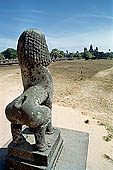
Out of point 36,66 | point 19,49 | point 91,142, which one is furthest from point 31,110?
point 91,142

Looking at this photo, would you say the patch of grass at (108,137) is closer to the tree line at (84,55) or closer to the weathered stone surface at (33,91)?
the weathered stone surface at (33,91)

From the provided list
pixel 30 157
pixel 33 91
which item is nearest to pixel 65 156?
pixel 30 157

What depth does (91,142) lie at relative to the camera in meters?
4.51

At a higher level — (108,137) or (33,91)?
(33,91)

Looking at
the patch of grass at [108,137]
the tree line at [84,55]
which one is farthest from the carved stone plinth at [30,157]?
the tree line at [84,55]

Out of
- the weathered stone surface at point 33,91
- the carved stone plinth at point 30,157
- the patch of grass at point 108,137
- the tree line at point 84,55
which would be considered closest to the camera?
the weathered stone surface at point 33,91

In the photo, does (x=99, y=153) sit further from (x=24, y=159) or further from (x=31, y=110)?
(x=31, y=110)

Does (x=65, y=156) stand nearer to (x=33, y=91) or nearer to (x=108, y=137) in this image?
(x=33, y=91)

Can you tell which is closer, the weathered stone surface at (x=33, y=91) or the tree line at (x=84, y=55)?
the weathered stone surface at (x=33, y=91)

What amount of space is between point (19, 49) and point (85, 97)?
24.2ft

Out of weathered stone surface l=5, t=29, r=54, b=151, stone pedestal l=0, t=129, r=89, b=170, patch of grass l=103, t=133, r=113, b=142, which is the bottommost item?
patch of grass l=103, t=133, r=113, b=142

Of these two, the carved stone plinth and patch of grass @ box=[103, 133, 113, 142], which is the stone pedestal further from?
patch of grass @ box=[103, 133, 113, 142]

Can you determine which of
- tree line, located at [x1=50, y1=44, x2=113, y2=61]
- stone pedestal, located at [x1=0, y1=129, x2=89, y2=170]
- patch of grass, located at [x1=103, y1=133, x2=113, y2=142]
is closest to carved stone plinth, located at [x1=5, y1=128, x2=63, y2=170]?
stone pedestal, located at [x1=0, y1=129, x2=89, y2=170]

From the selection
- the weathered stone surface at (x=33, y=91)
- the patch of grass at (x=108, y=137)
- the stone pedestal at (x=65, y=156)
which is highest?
the weathered stone surface at (x=33, y=91)
